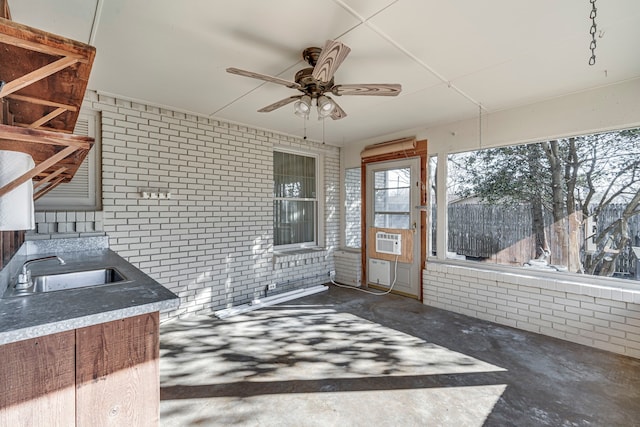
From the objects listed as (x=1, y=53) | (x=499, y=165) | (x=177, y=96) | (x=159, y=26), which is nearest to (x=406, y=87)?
(x=499, y=165)

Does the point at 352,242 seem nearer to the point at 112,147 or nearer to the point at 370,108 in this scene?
the point at 370,108

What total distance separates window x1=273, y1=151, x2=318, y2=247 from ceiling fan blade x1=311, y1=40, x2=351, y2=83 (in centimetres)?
297

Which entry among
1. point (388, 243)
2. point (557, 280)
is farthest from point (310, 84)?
point (557, 280)

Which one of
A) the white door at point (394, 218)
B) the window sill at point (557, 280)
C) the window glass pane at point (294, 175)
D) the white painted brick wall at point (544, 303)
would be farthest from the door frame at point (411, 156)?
the window glass pane at point (294, 175)

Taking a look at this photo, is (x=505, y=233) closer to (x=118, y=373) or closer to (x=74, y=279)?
(x=118, y=373)

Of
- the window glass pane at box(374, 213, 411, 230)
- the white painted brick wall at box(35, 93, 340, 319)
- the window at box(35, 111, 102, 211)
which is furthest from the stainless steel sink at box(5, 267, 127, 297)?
the window glass pane at box(374, 213, 411, 230)

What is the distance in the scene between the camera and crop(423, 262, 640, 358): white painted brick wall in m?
2.93

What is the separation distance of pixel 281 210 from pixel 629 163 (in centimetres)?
438

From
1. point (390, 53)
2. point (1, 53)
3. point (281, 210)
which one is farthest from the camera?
point (281, 210)

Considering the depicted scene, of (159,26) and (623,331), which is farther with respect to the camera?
(623,331)

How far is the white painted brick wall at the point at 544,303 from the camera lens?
2.93m

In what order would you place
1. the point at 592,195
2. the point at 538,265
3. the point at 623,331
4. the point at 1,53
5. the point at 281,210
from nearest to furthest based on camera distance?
the point at 1,53 → the point at 623,331 → the point at 592,195 → the point at 538,265 → the point at 281,210

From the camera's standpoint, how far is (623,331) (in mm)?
2918

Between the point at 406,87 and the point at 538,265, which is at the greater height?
the point at 406,87
